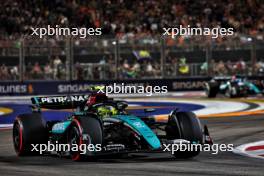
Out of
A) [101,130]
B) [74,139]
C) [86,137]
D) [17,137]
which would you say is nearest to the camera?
[86,137]

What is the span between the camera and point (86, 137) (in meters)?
10.2

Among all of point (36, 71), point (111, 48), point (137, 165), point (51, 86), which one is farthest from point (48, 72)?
point (137, 165)

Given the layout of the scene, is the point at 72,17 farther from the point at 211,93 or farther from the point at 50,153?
the point at 50,153

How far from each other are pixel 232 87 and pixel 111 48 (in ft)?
16.7

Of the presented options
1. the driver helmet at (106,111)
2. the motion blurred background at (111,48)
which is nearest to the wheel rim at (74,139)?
the driver helmet at (106,111)

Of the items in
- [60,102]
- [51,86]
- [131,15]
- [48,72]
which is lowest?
[51,86]

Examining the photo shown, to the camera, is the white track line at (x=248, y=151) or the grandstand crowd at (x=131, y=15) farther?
the grandstand crowd at (x=131, y=15)

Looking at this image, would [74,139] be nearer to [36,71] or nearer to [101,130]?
[101,130]

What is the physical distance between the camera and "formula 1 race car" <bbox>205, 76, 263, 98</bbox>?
1110 inches

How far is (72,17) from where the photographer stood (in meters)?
35.2

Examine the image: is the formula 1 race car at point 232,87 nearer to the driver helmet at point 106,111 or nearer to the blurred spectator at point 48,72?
the blurred spectator at point 48,72

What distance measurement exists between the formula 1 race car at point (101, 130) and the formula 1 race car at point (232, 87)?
55.8ft

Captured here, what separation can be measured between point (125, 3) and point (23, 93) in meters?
8.71

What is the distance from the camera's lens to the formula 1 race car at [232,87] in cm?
2819
